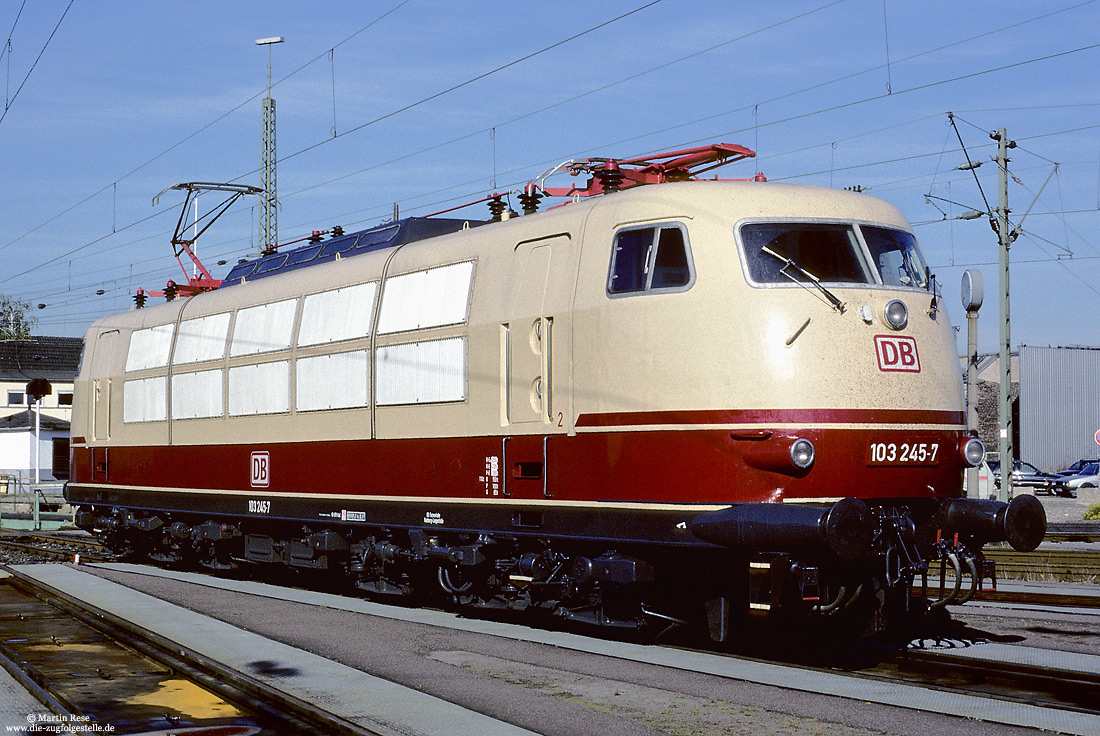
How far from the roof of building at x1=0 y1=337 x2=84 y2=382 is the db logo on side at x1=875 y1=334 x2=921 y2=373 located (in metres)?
73.6

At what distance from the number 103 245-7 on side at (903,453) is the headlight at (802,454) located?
64 centimetres

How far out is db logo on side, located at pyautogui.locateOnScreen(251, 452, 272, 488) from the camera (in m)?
17.1

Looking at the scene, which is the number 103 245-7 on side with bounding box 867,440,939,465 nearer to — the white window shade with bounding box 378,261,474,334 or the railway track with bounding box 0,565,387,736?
the white window shade with bounding box 378,261,474,334

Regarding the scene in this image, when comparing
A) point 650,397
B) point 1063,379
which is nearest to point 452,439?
point 650,397

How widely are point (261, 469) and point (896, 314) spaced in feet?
31.4

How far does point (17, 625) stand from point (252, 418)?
476 centimetres

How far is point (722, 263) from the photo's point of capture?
10820mm

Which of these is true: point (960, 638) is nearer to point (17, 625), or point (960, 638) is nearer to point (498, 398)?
point (498, 398)

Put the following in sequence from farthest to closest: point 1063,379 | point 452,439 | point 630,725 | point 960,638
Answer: point 1063,379 < point 452,439 < point 960,638 < point 630,725

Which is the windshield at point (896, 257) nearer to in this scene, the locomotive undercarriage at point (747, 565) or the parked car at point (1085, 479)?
the locomotive undercarriage at point (747, 565)

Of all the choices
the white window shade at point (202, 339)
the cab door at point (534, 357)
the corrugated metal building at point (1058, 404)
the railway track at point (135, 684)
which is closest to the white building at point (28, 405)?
the white window shade at point (202, 339)

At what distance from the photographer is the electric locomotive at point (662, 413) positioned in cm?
1041

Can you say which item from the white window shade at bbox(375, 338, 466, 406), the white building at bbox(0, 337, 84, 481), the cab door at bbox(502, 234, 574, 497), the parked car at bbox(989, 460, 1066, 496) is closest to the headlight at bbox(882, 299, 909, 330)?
the cab door at bbox(502, 234, 574, 497)

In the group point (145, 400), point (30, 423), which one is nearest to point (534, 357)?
point (145, 400)
